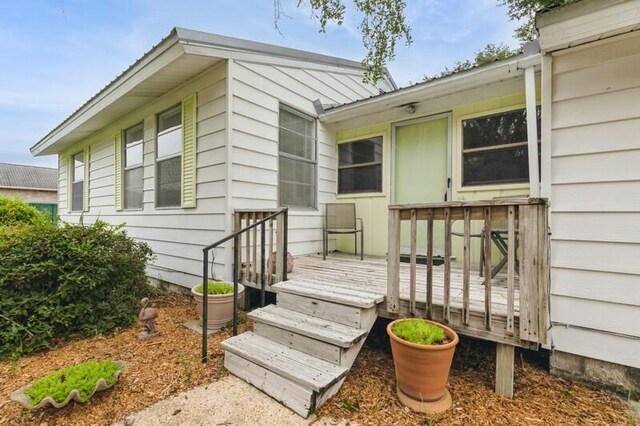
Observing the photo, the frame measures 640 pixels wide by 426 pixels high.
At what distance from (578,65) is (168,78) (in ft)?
14.7

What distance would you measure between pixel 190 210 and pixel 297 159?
1728 mm

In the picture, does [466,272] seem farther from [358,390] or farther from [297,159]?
[297,159]

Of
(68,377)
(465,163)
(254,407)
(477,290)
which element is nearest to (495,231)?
(477,290)

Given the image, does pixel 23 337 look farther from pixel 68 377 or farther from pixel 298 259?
pixel 298 259

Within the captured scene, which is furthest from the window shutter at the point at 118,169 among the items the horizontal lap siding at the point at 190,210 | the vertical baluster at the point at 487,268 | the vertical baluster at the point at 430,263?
the vertical baluster at the point at 487,268

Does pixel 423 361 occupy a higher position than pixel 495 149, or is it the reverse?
pixel 495 149

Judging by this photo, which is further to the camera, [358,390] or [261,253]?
[261,253]

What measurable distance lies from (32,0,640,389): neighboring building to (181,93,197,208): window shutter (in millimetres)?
29

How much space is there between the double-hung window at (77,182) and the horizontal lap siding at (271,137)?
19.2 feet

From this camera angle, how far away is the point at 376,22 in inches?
152

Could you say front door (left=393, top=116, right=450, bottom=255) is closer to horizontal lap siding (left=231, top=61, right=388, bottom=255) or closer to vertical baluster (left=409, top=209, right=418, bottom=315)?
horizontal lap siding (left=231, top=61, right=388, bottom=255)

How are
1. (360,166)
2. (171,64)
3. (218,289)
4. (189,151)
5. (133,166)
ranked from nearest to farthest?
(218,289)
(171,64)
(189,151)
(360,166)
(133,166)

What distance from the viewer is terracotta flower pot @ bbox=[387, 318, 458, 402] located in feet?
6.05

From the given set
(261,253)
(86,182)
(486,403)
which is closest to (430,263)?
(486,403)
